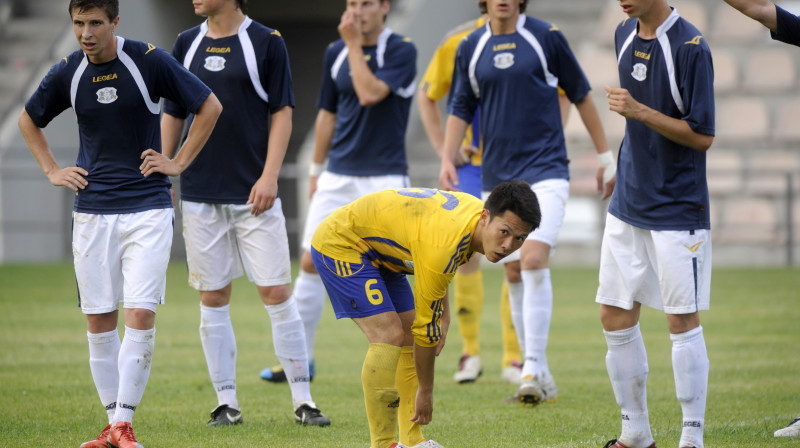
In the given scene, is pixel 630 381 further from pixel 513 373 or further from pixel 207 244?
pixel 207 244

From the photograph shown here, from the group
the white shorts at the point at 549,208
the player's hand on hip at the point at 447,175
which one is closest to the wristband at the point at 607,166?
the white shorts at the point at 549,208

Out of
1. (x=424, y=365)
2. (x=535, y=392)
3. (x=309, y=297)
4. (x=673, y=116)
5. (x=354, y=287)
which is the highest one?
(x=673, y=116)

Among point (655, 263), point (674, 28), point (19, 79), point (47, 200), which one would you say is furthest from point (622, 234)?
point (19, 79)

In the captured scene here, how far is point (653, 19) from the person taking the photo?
4863 mm

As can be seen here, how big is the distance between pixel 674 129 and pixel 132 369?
281 centimetres

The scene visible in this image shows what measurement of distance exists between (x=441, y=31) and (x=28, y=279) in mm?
9017

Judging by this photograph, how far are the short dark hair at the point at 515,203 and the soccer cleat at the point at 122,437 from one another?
2.02m

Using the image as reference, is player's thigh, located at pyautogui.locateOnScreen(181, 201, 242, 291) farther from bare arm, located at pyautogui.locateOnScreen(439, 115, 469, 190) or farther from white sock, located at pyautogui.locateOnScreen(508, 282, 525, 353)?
white sock, located at pyautogui.locateOnScreen(508, 282, 525, 353)

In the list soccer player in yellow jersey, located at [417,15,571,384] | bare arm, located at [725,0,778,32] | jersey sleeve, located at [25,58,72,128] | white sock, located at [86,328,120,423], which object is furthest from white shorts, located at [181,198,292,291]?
bare arm, located at [725,0,778,32]

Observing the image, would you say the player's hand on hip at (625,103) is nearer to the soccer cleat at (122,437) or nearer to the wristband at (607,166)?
the wristband at (607,166)

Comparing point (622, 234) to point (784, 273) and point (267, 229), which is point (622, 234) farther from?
point (784, 273)

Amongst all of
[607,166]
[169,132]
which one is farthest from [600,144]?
[169,132]

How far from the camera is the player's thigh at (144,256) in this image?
201 inches

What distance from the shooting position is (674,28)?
15.9ft
